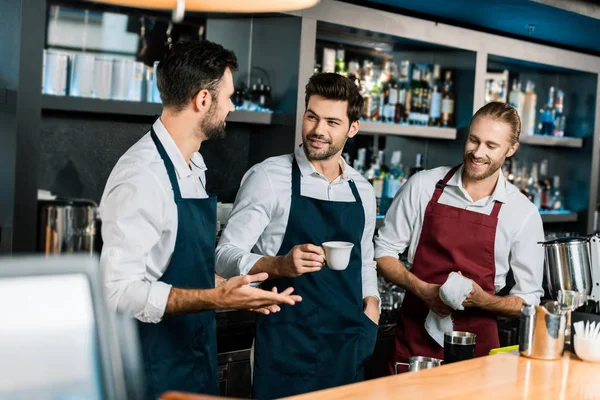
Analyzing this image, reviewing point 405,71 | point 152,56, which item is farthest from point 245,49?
point 405,71

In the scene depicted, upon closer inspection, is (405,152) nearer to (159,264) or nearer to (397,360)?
(397,360)

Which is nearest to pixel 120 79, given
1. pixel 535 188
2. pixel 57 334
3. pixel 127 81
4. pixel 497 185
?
pixel 127 81

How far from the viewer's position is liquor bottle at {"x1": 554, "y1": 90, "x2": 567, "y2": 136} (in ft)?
17.4

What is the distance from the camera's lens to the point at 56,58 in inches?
128

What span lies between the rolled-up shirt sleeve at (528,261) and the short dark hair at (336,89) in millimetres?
836

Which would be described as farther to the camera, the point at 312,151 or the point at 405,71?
the point at 405,71

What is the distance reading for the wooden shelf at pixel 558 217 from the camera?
16.2 ft

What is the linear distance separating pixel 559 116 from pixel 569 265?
3180mm

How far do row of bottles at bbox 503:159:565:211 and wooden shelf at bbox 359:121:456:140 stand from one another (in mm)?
953

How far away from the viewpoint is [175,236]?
2.25 metres

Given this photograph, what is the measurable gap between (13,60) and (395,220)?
1.65m

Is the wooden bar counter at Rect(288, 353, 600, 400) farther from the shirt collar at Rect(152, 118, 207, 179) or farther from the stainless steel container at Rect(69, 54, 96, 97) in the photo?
the stainless steel container at Rect(69, 54, 96, 97)

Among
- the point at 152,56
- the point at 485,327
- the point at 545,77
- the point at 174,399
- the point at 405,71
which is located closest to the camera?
the point at 174,399

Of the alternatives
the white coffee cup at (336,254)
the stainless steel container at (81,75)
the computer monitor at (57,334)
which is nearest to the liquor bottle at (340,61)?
the stainless steel container at (81,75)
